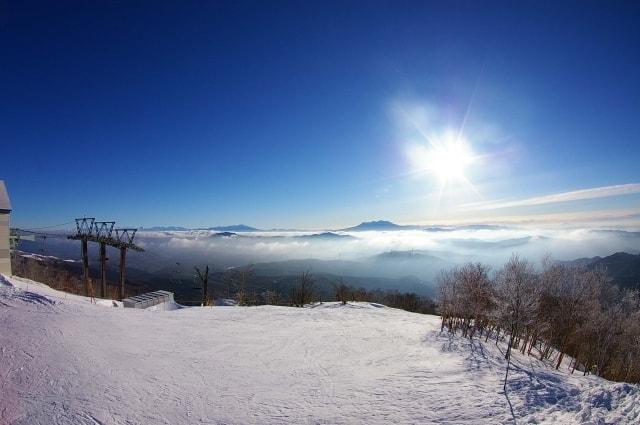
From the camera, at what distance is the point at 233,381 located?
13.7 m

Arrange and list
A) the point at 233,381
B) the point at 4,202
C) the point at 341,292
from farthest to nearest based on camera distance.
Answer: the point at 341,292 → the point at 4,202 → the point at 233,381

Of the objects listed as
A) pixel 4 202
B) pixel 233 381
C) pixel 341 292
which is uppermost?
pixel 4 202

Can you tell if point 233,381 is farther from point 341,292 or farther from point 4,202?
point 341,292

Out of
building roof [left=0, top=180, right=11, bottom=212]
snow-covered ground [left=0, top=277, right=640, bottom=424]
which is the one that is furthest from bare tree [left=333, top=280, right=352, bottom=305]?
building roof [left=0, top=180, right=11, bottom=212]

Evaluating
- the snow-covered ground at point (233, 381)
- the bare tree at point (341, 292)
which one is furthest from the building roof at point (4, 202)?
the bare tree at point (341, 292)

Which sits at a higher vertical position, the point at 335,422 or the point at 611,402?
the point at 335,422

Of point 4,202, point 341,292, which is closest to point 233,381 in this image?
point 4,202

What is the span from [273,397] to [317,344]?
9413 millimetres

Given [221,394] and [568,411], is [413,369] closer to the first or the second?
[568,411]

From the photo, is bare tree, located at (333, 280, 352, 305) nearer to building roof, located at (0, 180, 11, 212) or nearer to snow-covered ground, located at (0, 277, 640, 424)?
snow-covered ground, located at (0, 277, 640, 424)

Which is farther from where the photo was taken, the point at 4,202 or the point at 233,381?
the point at 4,202

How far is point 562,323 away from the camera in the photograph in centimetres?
4009

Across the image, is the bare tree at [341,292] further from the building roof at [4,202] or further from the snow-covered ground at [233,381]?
the building roof at [4,202]

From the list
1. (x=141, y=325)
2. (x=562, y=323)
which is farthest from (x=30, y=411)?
(x=562, y=323)
